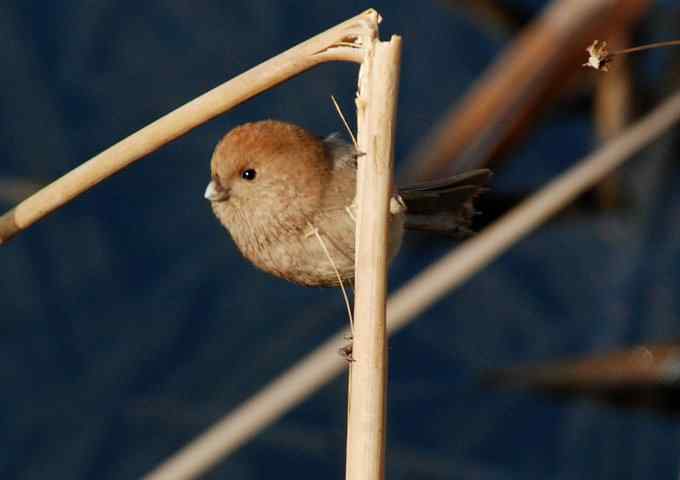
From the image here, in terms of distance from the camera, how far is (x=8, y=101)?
3.92m

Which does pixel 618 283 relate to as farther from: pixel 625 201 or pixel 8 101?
pixel 8 101

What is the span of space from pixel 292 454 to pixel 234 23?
1.51 meters

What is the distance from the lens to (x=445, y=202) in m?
1.86

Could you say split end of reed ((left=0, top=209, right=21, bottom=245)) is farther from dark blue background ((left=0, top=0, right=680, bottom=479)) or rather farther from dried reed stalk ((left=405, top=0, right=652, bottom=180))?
dark blue background ((left=0, top=0, right=680, bottom=479))

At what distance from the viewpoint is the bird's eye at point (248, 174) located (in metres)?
1.73

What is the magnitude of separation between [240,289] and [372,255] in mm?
2974

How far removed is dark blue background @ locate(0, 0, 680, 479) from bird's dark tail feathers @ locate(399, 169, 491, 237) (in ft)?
6.25

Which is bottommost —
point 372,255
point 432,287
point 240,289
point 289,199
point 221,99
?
point 372,255

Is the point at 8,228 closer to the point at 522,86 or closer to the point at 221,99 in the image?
the point at 221,99

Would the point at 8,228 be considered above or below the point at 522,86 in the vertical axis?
below

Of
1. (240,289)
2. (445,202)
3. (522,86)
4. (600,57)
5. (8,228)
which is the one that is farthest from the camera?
(240,289)

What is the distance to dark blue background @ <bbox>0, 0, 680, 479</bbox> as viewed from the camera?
391cm

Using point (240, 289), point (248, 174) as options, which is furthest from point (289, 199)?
point (240, 289)

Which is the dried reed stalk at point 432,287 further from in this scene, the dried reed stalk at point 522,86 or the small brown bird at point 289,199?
the dried reed stalk at point 522,86
